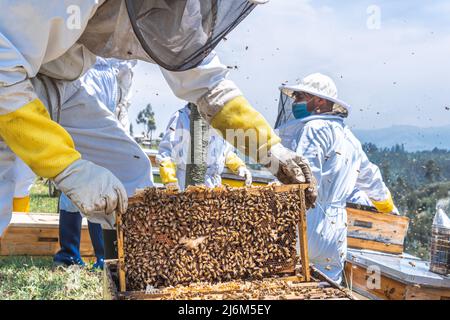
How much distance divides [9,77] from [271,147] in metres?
1.29

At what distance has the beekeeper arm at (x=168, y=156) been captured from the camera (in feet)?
16.4

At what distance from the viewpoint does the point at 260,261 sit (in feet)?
7.60

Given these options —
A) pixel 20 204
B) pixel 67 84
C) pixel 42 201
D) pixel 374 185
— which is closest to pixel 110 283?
pixel 67 84

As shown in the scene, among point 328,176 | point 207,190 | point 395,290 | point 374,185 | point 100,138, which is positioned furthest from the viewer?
point 374,185

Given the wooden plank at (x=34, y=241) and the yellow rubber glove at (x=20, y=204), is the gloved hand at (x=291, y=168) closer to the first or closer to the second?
the wooden plank at (x=34, y=241)

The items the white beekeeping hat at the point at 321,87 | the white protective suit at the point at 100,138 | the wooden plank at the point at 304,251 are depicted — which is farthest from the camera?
the white beekeeping hat at the point at 321,87

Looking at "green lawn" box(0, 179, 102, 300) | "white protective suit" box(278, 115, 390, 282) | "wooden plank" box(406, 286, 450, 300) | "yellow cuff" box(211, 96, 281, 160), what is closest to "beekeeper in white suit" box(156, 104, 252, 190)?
"white protective suit" box(278, 115, 390, 282)

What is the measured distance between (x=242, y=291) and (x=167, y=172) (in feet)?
10.0

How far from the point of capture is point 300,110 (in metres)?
4.35

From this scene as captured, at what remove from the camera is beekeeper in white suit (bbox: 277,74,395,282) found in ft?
12.4

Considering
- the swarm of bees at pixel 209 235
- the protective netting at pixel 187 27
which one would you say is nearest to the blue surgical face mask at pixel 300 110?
the protective netting at pixel 187 27

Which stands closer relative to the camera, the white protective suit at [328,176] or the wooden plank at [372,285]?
the wooden plank at [372,285]

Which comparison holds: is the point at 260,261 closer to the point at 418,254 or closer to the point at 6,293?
the point at 6,293

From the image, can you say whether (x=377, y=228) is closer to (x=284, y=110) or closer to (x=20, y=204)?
(x=284, y=110)
